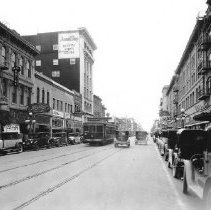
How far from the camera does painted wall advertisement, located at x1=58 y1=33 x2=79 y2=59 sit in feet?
234

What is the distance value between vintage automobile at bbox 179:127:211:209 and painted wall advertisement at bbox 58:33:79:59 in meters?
62.3

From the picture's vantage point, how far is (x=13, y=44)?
3888 centimetres

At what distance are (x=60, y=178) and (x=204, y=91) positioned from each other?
2626 cm

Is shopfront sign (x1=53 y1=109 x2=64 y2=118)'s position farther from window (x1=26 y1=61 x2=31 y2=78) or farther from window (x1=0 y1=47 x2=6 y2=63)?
window (x1=0 y1=47 x2=6 y2=63)

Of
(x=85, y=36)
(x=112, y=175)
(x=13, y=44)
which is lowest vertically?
(x=112, y=175)

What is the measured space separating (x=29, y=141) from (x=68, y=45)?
4337 cm

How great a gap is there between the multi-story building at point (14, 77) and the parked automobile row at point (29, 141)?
8.86ft

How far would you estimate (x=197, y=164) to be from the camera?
9344 mm

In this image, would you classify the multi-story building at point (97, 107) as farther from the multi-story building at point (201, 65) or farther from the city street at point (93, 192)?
the city street at point (93, 192)

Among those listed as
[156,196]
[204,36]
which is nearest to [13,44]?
[204,36]

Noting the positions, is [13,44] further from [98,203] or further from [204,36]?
[98,203]

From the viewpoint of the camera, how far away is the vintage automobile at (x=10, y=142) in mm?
27844

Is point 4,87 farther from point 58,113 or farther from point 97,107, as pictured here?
point 97,107

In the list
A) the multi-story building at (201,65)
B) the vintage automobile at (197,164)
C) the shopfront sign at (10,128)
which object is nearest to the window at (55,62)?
the multi-story building at (201,65)
